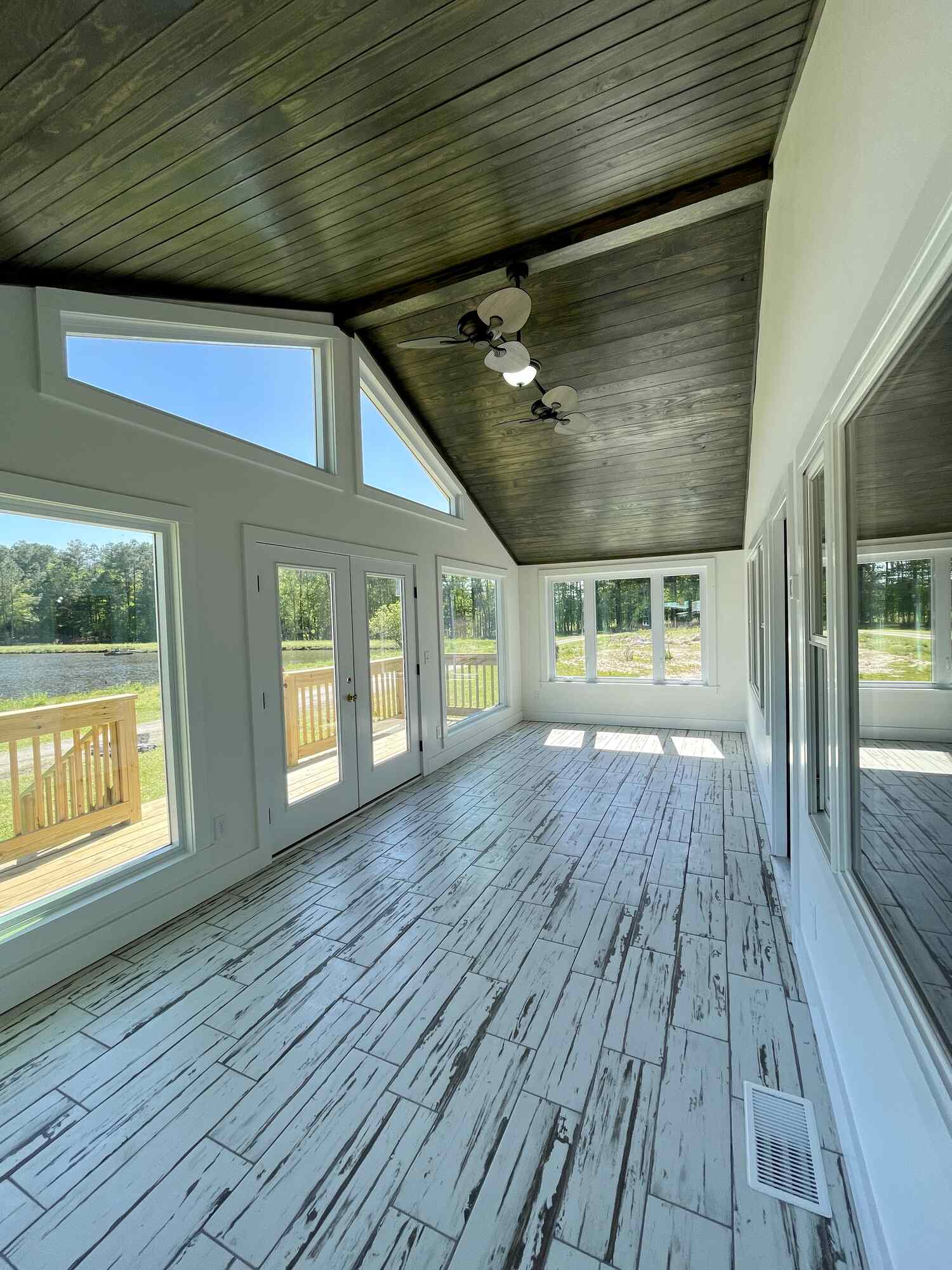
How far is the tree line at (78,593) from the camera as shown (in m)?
2.26

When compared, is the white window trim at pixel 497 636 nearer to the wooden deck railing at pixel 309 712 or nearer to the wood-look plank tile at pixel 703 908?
the wooden deck railing at pixel 309 712

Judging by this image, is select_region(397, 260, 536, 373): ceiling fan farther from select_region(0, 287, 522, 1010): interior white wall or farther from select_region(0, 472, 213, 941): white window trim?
select_region(0, 472, 213, 941): white window trim

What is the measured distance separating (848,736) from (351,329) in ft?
Result: 14.0

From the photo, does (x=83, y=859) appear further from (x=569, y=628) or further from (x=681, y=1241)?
(x=569, y=628)

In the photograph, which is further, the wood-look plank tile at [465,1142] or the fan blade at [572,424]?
the fan blade at [572,424]

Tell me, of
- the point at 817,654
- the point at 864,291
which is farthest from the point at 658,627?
the point at 864,291

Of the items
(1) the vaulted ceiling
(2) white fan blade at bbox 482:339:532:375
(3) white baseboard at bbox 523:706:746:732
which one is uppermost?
(1) the vaulted ceiling

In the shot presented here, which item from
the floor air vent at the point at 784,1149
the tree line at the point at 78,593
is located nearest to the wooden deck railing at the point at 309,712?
the tree line at the point at 78,593

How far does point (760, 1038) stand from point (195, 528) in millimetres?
3422

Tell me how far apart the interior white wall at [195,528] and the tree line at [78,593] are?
260 millimetres

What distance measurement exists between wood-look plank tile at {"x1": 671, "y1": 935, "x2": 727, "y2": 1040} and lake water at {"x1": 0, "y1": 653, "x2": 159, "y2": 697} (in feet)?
9.36

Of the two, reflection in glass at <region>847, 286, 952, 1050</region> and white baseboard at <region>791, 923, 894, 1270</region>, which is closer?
reflection in glass at <region>847, 286, 952, 1050</region>

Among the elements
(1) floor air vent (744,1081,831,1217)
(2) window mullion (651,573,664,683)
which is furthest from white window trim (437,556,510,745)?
(1) floor air vent (744,1081,831,1217)

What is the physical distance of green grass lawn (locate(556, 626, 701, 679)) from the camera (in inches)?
265
